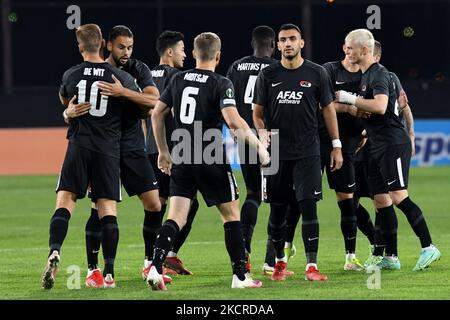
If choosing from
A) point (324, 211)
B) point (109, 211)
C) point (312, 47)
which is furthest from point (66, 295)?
point (312, 47)

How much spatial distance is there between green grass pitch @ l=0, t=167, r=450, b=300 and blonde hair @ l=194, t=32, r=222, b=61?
199cm

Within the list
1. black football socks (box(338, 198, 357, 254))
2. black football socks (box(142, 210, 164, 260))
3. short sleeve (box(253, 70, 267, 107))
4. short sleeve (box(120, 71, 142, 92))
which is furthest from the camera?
black football socks (box(338, 198, 357, 254))

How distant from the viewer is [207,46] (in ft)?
31.5

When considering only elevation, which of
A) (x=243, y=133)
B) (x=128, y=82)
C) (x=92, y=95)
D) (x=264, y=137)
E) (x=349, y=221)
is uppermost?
(x=128, y=82)

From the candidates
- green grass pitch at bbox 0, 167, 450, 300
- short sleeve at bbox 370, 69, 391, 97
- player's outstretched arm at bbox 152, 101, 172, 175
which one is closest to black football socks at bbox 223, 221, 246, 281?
green grass pitch at bbox 0, 167, 450, 300

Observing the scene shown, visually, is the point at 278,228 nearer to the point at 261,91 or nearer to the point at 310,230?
the point at 310,230

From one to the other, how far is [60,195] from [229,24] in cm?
2179

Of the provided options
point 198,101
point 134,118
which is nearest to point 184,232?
point 134,118

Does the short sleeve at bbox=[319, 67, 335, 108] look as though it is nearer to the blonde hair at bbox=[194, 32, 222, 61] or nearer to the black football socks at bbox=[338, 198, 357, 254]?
the blonde hair at bbox=[194, 32, 222, 61]

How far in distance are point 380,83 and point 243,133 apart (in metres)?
2.11

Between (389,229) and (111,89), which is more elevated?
(111,89)

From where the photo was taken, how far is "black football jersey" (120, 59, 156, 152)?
409 inches

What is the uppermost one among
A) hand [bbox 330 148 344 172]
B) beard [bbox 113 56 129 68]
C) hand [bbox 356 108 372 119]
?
beard [bbox 113 56 129 68]

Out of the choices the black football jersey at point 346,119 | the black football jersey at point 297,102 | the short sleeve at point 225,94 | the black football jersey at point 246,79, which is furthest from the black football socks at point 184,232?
the short sleeve at point 225,94
